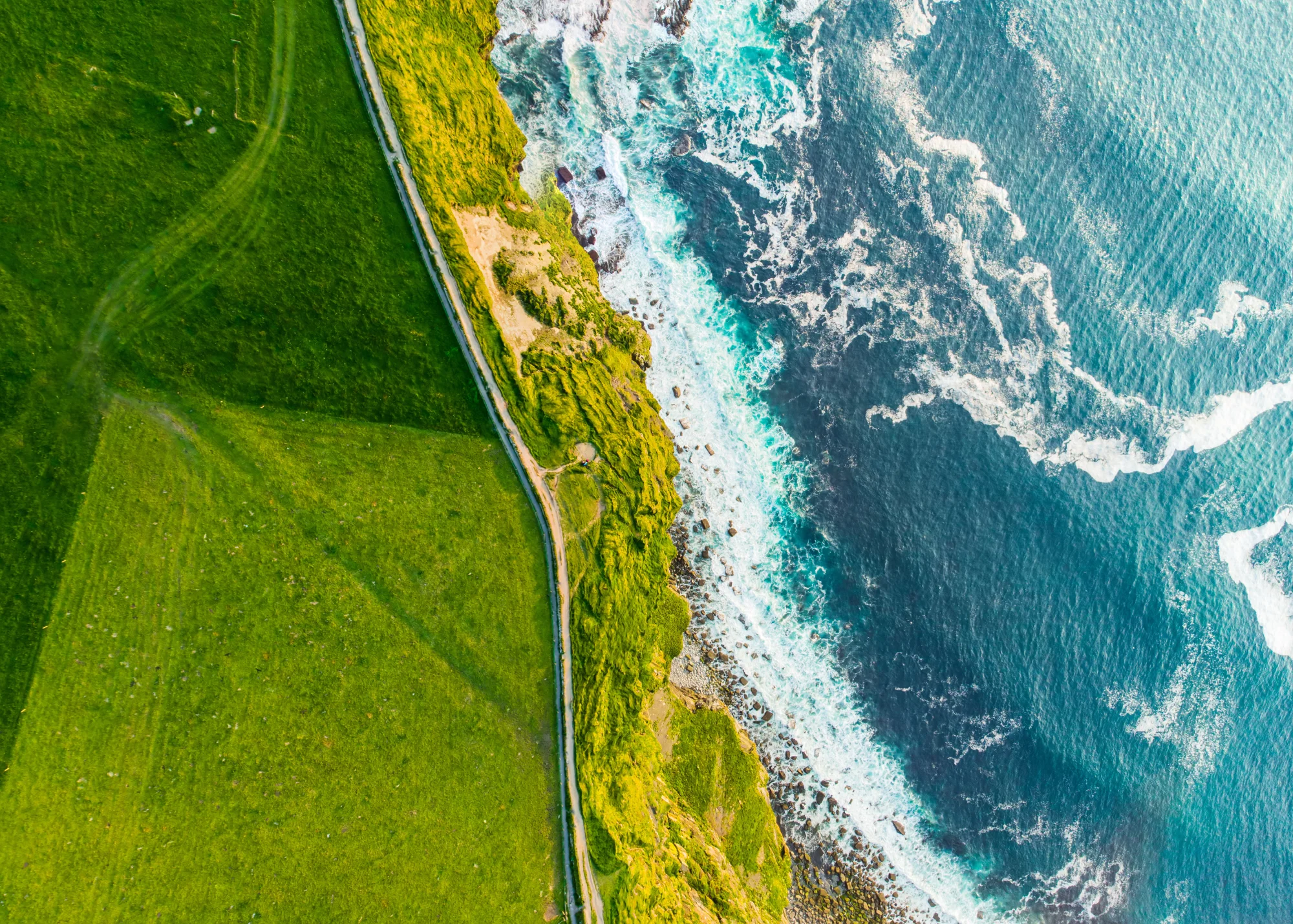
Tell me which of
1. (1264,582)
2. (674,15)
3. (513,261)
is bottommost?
(513,261)

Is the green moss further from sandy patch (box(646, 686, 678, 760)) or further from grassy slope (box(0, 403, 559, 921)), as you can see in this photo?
grassy slope (box(0, 403, 559, 921))

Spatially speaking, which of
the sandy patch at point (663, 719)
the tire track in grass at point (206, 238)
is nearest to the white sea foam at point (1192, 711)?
the sandy patch at point (663, 719)

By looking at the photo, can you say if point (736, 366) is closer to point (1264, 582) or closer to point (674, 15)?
point (674, 15)

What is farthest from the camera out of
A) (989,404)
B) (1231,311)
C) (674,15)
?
(1231,311)

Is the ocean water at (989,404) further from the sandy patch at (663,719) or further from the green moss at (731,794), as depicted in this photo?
the sandy patch at (663,719)

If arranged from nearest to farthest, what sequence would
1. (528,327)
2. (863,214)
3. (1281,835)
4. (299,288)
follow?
(299,288) → (528,327) → (863,214) → (1281,835)

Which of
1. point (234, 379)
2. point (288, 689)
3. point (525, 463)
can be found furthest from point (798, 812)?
point (234, 379)

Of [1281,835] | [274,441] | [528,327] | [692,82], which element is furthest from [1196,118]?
[274,441]

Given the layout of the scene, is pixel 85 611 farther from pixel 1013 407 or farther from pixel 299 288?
pixel 1013 407

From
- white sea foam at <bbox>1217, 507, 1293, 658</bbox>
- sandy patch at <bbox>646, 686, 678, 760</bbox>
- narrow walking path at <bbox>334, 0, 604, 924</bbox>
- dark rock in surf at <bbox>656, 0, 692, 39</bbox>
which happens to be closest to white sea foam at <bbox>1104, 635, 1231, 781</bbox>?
white sea foam at <bbox>1217, 507, 1293, 658</bbox>
